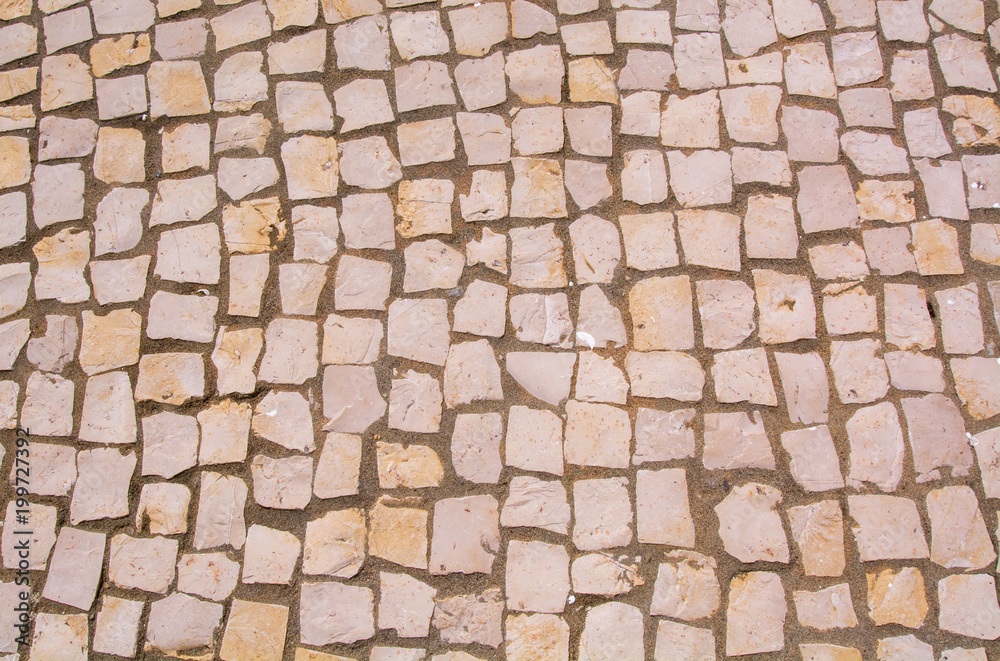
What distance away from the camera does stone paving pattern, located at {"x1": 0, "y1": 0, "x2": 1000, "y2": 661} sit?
2.98 meters

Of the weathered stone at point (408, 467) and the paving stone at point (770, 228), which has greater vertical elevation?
the paving stone at point (770, 228)

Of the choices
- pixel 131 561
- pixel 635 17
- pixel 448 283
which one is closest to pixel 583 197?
pixel 448 283

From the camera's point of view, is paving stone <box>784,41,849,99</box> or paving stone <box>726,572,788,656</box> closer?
paving stone <box>726,572,788,656</box>

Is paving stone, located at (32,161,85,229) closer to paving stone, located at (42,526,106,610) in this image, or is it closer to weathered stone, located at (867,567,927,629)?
paving stone, located at (42,526,106,610)

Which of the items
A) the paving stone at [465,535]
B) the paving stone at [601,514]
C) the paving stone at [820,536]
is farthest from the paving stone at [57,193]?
the paving stone at [820,536]

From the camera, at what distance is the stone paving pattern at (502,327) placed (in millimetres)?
2977

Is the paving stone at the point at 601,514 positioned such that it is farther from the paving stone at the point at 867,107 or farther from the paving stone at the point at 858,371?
the paving stone at the point at 867,107

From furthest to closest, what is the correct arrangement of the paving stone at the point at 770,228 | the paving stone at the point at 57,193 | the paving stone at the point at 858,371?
the paving stone at the point at 57,193 < the paving stone at the point at 770,228 < the paving stone at the point at 858,371

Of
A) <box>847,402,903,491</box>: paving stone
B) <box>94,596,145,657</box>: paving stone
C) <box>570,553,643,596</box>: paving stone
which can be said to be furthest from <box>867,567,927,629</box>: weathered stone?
<box>94,596,145,657</box>: paving stone

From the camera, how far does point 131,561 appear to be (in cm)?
304

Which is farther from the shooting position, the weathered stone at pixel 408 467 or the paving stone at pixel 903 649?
the weathered stone at pixel 408 467

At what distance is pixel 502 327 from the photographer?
3.25 m

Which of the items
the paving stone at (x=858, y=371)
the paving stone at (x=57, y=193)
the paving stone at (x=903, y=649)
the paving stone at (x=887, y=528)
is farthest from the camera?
the paving stone at (x=57, y=193)

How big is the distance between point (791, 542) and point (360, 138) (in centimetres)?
270
